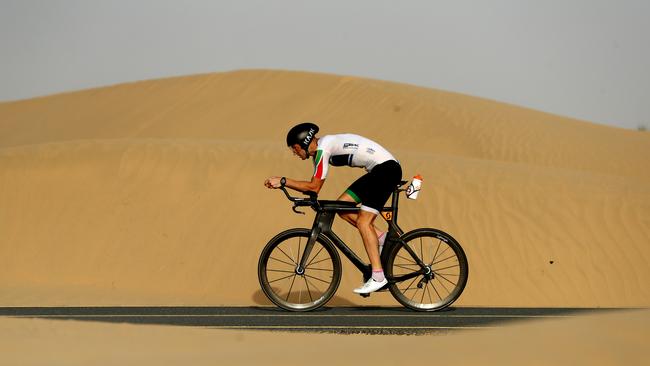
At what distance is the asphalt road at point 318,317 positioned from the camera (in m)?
8.52

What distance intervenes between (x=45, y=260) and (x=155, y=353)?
386 inches

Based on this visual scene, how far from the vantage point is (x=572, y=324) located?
7.60 meters

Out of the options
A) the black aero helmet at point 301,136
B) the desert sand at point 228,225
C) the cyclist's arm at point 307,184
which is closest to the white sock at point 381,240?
the cyclist's arm at point 307,184

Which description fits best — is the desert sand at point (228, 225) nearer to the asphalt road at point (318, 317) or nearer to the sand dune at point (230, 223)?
the sand dune at point (230, 223)

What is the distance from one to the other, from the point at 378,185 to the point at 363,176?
0.50ft

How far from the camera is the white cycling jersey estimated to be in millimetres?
9438

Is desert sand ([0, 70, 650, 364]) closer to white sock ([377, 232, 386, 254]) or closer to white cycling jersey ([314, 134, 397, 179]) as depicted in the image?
white cycling jersey ([314, 134, 397, 179])

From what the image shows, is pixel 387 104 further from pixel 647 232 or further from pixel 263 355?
pixel 263 355

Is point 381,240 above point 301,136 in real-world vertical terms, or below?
below

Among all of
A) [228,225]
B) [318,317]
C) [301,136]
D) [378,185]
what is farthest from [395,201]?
[228,225]

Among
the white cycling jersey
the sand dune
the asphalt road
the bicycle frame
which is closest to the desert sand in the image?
the sand dune

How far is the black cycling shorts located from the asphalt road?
0.95 m

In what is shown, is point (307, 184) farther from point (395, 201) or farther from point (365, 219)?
point (395, 201)

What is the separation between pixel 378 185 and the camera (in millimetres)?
9664
